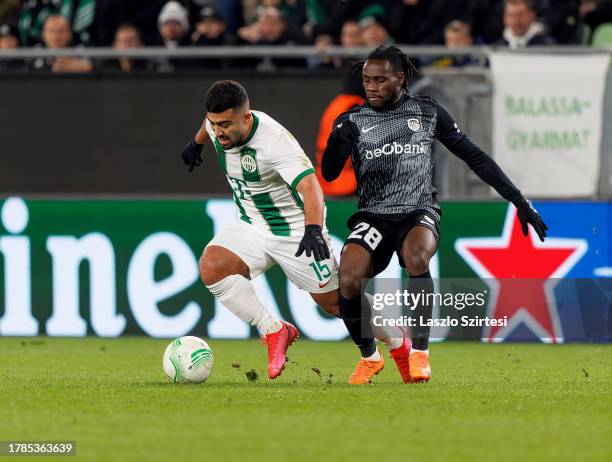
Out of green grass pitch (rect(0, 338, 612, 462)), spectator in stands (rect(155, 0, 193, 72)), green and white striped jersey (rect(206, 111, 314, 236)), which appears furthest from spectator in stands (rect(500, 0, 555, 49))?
green and white striped jersey (rect(206, 111, 314, 236))

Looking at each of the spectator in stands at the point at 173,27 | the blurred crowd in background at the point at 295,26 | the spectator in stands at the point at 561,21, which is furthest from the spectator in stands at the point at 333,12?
the spectator in stands at the point at 561,21

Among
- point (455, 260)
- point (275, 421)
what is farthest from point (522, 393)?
point (455, 260)

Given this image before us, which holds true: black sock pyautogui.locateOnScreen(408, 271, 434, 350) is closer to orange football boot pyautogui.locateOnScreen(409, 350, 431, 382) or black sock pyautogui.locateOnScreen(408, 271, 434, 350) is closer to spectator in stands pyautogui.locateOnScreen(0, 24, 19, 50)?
orange football boot pyautogui.locateOnScreen(409, 350, 431, 382)

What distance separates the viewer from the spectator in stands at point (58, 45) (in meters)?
14.9

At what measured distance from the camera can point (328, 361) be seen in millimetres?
11180

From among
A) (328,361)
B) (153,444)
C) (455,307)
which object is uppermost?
(153,444)

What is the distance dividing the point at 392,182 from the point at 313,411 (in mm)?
2007

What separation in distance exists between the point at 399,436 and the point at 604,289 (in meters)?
5.84

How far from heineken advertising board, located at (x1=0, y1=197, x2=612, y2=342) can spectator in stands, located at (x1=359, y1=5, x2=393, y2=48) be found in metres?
2.10

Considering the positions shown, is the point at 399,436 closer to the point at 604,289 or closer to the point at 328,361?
the point at 328,361

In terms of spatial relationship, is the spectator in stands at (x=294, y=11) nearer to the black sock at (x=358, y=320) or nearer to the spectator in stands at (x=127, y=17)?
the spectator in stands at (x=127, y=17)

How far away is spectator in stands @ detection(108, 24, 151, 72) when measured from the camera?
1505cm
